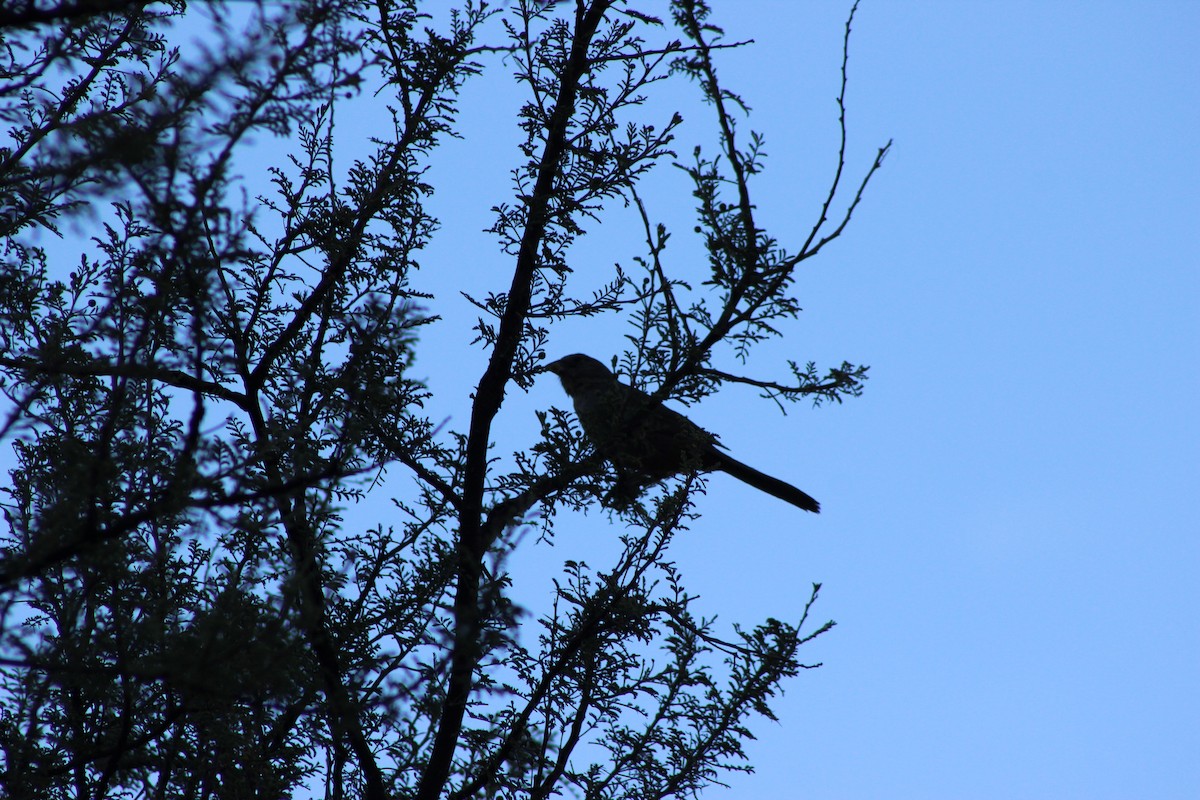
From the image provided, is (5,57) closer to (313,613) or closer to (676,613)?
(313,613)

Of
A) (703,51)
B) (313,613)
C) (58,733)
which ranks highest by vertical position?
(703,51)

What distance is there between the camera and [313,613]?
7.73ft

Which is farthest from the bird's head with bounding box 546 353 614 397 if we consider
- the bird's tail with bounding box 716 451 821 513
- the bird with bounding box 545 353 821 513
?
the bird with bounding box 545 353 821 513

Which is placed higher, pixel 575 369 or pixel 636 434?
pixel 575 369

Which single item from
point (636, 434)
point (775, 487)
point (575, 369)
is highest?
point (575, 369)

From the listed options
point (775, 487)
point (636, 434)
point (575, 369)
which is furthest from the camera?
point (575, 369)

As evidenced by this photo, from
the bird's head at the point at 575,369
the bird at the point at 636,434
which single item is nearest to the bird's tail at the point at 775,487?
the bird's head at the point at 575,369

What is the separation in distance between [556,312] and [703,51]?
1247 millimetres

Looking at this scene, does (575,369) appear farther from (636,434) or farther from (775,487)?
(636,434)

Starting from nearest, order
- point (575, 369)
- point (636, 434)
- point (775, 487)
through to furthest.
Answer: point (636, 434) < point (775, 487) < point (575, 369)

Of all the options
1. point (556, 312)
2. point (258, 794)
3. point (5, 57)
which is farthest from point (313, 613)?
point (5, 57)

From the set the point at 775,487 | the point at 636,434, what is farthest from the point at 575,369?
the point at 636,434

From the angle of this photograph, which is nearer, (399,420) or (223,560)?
(223,560)

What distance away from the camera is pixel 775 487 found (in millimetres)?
6555
